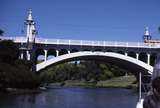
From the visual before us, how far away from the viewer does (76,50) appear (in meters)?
73.1

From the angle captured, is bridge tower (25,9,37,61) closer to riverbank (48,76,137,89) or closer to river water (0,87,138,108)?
river water (0,87,138,108)

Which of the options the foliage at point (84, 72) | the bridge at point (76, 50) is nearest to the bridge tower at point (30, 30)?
the bridge at point (76, 50)

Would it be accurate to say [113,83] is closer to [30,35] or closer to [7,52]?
[30,35]

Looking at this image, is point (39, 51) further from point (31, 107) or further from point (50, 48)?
point (31, 107)

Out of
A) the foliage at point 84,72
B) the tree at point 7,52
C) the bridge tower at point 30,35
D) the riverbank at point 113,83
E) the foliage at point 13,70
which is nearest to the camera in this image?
the foliage at point 13,70

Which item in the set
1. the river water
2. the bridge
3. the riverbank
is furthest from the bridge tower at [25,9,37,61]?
the riverbank

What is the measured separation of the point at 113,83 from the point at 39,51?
39.2 metres

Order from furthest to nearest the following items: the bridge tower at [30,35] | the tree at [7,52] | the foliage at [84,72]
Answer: the foliage at [84,72] < the bridge tower at [30,35] < the tree at [7,52]

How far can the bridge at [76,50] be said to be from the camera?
7050 centimetres

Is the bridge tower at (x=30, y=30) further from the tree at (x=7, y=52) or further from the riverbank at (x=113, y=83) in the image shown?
the riverbank at (x=113, y=83)

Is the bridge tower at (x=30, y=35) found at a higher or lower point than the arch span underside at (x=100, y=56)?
higher

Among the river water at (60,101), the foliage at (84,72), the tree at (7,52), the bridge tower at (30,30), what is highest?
the bridge tower at (30,30)

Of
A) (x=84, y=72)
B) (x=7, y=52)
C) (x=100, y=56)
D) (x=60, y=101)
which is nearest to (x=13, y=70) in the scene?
(x=7, y=52)

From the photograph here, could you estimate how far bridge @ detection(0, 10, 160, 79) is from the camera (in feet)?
231
